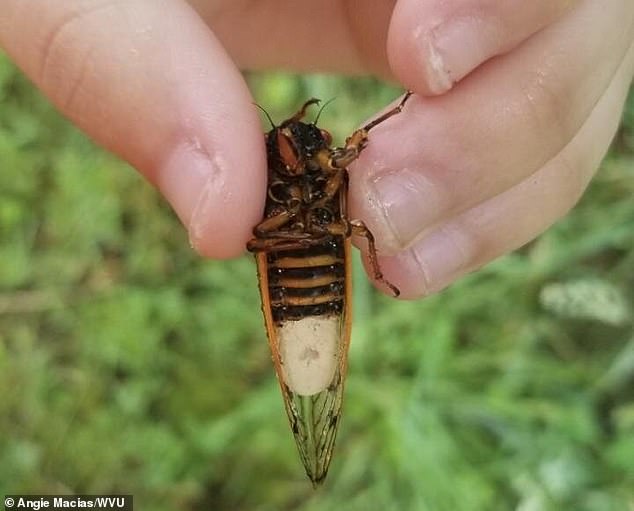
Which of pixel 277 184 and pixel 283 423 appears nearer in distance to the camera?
pixel 277 184

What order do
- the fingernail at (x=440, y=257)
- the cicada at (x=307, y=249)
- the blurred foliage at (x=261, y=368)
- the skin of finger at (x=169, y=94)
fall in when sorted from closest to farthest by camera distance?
1. the skin of finger at (x=169, y=94)
2. the cicada at (x=307, y=249)
3. the fingernail at (x=440, y=257)
4. the blurred foliage at (x=261, y=368)

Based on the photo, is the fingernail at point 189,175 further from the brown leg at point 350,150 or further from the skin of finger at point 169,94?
the brown leg at point 350,150

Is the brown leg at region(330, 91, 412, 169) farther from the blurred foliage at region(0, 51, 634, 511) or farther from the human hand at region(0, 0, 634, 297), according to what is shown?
the blurred foliage at region(0, 51, 634, 511)

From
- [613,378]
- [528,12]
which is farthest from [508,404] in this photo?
[528,12]

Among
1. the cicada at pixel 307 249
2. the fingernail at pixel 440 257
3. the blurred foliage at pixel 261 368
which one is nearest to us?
the cicada at pixel 307 249

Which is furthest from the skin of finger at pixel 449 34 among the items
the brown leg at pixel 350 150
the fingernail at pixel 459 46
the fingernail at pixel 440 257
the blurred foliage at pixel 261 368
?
the blurred foliage at pixel 261 368

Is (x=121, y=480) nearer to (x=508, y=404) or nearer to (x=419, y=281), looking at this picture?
(x=508, y=404)
